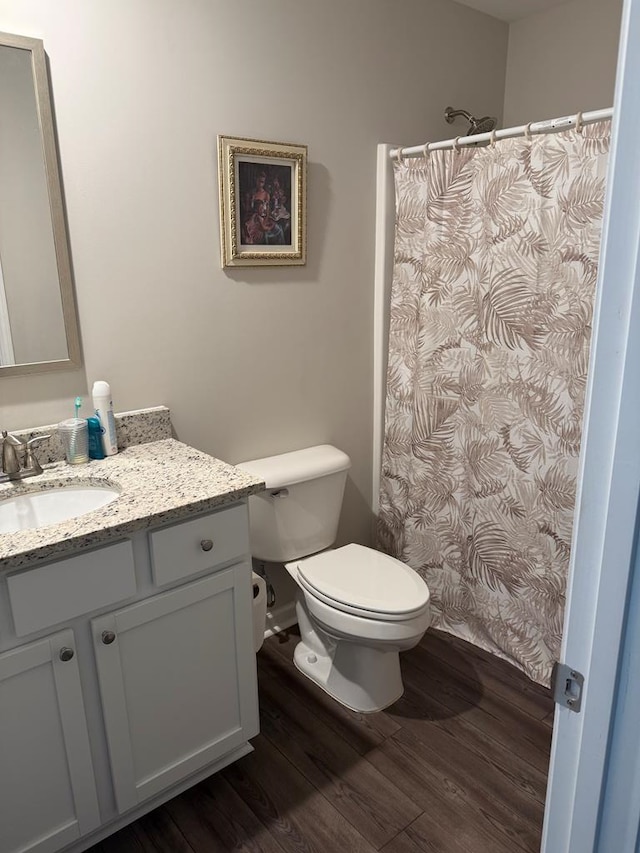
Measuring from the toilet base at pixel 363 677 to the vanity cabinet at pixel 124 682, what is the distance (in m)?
0.39

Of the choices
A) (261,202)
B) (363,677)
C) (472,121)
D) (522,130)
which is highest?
(472,121)

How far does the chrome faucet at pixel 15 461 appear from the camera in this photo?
1630 mm

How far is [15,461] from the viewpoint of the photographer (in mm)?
1637

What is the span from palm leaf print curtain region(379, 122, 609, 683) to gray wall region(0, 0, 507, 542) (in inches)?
8.7

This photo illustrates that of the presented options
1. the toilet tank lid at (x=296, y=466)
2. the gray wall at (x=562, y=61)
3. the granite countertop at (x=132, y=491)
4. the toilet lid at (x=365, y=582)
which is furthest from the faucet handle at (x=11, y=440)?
the gray wall at (x=562, y=61)

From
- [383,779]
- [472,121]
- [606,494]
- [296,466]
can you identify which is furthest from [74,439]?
[472,121]

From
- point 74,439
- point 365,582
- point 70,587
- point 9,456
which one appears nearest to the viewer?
point 70,587

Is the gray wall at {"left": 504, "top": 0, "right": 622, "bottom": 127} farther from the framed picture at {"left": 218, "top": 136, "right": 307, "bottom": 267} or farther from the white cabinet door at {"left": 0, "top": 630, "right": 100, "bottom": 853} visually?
the white cabinet door at {"left": 0, "top": 630, "right": 100, "bottom": 853}

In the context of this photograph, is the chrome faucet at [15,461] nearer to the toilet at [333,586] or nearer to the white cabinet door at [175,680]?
the white cabinet door at [175,680]

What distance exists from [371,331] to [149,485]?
1.24 meters

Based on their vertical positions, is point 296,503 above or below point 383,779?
above

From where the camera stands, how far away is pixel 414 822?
1.67m

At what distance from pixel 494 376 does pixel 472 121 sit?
0.99 meters

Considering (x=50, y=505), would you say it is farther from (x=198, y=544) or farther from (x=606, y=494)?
(x=606, y=494)
